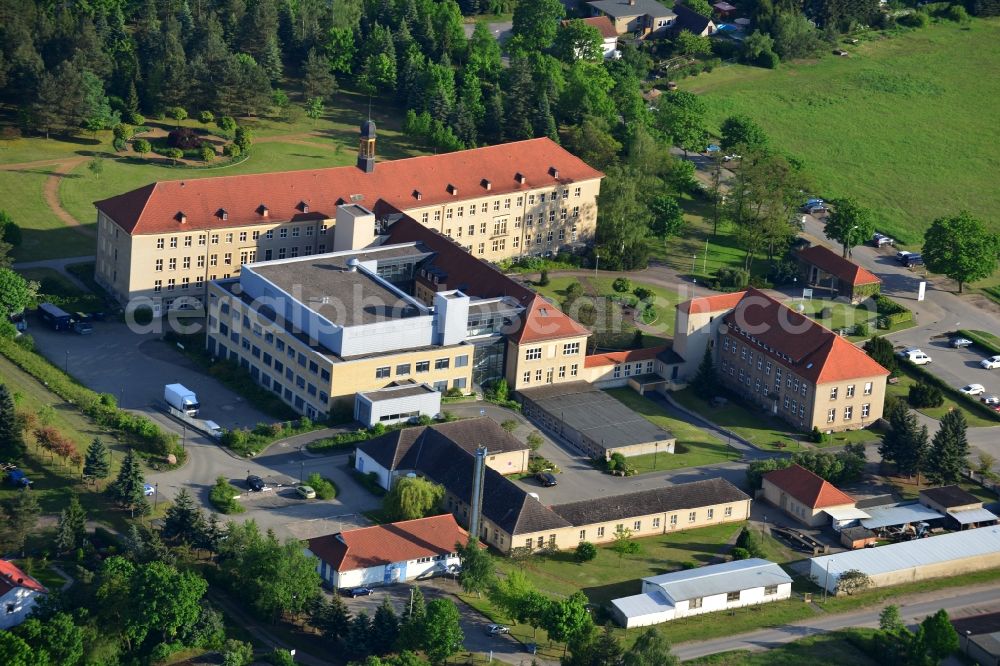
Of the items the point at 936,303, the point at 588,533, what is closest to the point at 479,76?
the point at 936,303

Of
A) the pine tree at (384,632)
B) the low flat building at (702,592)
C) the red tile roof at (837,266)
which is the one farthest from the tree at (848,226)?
the pine tree at (384,632)

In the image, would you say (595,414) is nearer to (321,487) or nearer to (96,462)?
(321,487)

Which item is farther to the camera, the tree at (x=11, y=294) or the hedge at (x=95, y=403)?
the tree at (x=11, y=294)

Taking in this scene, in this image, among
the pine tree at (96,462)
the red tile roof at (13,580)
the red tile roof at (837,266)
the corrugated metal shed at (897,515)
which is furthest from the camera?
the red tile roof at (837,266)

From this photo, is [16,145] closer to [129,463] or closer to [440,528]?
[129,463]

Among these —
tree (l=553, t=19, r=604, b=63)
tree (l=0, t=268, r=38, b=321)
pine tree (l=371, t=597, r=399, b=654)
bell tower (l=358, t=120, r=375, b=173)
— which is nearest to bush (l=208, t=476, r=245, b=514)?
pine tree (l=371, t=597, r=399, b=654)

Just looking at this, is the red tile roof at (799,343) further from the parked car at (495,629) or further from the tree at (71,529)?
the tree at (71,529)

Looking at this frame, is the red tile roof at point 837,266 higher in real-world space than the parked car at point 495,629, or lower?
higher
